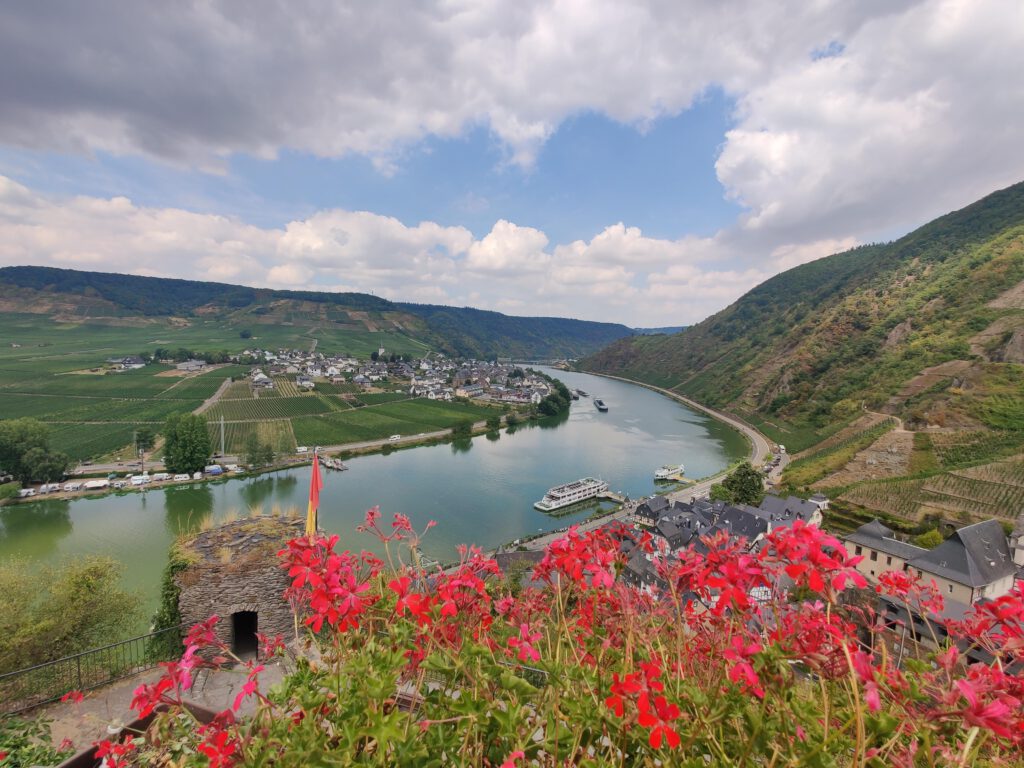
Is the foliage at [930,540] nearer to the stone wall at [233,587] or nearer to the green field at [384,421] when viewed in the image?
the stone wall at [233,587]

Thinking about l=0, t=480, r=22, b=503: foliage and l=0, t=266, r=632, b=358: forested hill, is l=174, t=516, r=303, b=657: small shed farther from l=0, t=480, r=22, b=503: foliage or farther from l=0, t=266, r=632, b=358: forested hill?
l=0, t=266, r=632, b=358: forested hill

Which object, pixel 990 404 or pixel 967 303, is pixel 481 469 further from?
pixel 967 303

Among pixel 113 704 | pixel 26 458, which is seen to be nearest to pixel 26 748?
pixel 113 704

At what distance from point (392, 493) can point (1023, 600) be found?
31.1 m

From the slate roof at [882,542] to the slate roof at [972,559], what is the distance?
2.85 ft

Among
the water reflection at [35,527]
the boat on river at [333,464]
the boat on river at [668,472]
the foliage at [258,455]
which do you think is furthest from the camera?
the boat on river at [668,472]

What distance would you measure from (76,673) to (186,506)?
2519 centimetres

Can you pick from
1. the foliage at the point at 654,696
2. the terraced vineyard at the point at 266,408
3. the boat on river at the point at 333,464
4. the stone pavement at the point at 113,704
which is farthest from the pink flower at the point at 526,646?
the terraced vineyard at the point at 266,408

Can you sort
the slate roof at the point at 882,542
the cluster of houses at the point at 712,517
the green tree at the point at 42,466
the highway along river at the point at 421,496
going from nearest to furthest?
1. the slate roof at the point at 882,542
2. the cluster of houses at the point at 712,517
3. the highway along river at the point at 421,496
4. the green tree at the point at 42,466

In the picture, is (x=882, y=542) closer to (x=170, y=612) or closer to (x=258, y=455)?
(x=170, y=612)

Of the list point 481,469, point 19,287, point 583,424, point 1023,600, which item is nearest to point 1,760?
point 1023,600

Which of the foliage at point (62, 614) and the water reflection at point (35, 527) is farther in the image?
the water reflection at point (35, 527)

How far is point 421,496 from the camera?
3005cm

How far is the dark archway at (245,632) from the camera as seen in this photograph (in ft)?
23.5
